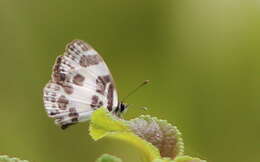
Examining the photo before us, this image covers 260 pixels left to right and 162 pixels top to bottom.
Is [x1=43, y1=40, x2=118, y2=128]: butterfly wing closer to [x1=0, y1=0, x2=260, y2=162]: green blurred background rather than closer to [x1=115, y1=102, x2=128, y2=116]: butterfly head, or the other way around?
[x1=115, y1=102, x2=128, y2=116]: butterfly head

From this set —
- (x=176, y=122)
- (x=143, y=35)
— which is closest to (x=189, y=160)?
(x=176, y=122)

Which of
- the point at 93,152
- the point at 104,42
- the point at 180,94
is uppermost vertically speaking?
the point at 104,42

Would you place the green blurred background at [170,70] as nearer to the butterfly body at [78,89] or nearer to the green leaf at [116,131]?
the butterfly body at [78,89]

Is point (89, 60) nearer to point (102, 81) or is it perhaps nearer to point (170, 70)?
point (102, 81)

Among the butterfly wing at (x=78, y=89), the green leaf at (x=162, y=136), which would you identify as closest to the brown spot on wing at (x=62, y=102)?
the butterfly wing at (x=78, y=89)

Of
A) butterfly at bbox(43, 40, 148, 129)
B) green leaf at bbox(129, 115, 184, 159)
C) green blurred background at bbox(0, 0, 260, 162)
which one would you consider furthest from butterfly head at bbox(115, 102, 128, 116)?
green blurred background at bbox(0, 0, 260, 162)

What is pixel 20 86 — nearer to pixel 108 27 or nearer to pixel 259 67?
pixel 108 27

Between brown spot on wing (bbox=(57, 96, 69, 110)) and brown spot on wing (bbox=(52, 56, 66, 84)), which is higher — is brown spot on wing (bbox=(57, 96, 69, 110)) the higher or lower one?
the lower one
